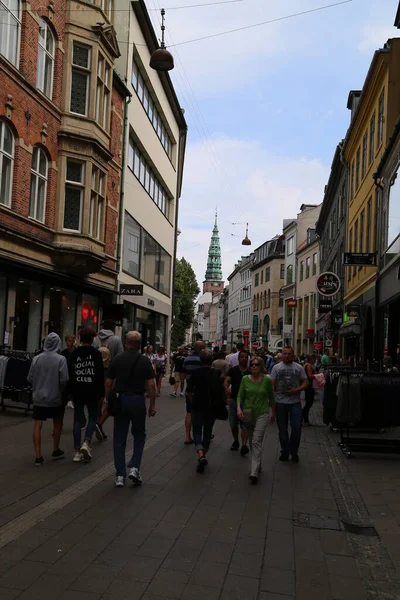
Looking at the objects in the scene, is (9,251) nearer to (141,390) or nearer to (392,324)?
(141,390)

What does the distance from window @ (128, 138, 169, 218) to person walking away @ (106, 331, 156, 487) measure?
65.0 feet

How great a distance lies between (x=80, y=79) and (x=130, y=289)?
7759 millimetres

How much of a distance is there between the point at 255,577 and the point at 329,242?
39.4 metres

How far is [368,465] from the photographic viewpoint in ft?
32.5

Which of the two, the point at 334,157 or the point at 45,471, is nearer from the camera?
the point at 45,471

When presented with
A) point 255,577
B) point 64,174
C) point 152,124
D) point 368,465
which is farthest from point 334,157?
point 255,577

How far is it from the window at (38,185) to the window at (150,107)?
964 cm

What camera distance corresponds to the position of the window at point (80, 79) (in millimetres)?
20016

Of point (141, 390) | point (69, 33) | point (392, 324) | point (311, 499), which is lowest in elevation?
point (311, 499)

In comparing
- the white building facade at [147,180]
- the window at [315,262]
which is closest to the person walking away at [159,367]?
the white building facade at [147,180]

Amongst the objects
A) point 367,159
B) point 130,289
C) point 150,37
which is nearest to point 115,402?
point 130,289

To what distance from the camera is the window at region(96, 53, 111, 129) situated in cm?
2112

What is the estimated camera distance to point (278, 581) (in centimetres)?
471

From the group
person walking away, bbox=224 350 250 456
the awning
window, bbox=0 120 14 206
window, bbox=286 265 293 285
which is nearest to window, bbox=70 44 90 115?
window, bbox=0 120 14 206
